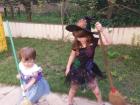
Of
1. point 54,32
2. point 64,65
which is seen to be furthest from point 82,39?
point 54,32

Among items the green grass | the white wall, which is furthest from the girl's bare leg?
the white wall

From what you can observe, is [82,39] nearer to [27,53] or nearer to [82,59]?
[82,59]

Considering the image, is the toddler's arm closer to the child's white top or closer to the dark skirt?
the child's white top

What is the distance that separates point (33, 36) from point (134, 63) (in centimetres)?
301

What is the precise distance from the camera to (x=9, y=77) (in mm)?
5672

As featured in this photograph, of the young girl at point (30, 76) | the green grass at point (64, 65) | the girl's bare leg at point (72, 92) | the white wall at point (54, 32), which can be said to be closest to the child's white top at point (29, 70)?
the young girl at point (30, 76)

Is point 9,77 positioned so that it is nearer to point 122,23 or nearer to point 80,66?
point 80,66

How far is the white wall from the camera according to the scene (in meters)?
7.15

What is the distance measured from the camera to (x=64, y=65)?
6090 mm

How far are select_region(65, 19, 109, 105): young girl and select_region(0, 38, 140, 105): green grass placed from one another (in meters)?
0.47

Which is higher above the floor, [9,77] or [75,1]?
[75,1]

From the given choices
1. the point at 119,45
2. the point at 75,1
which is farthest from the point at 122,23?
the point at 75,1

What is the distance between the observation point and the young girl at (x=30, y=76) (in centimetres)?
418

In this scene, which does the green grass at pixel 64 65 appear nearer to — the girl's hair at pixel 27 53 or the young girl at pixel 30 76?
the young girl at pixel 30 76
